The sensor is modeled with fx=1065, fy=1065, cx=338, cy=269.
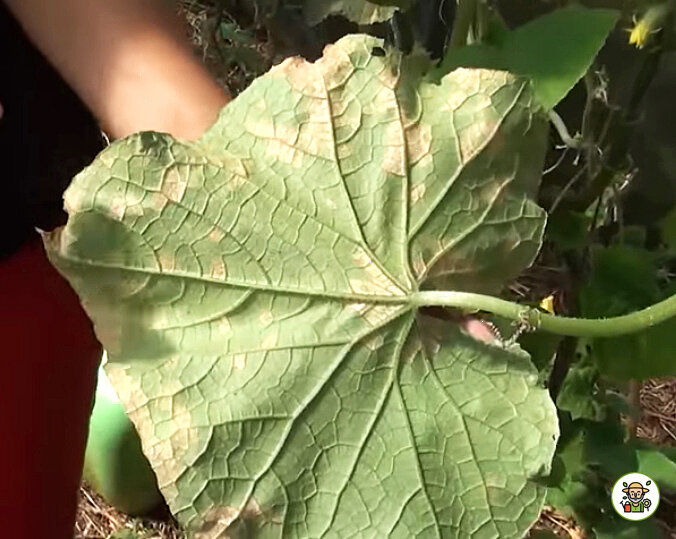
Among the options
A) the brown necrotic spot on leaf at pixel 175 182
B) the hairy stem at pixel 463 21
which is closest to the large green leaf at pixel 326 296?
the brown necrotic spot on leaf at pixel 175 182

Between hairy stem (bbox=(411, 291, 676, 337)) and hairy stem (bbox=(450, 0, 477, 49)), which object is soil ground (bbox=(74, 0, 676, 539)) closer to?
hairy stem (bbox=(450, 0, 477, 49))

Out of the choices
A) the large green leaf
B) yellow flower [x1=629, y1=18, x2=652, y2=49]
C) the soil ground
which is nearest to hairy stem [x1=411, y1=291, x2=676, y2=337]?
the large green leaf

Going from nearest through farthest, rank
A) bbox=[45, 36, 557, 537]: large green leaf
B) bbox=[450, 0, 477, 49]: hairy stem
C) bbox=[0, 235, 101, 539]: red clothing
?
bbox=[45, 36, 557, 537]: large green leaf
bbox=[450, 0, 477, 49]: hairy stem
bbox=[0, 235, 101, 539]: red clothing

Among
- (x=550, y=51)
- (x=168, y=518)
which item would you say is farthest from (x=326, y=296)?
(x=168, y=518)

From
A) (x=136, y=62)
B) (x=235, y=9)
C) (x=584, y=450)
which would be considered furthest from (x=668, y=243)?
(x=235, y=9)

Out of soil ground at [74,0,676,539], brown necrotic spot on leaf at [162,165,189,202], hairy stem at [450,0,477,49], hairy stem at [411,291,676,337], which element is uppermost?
brown necrotic spot on leaf at [162,165,189,202]
